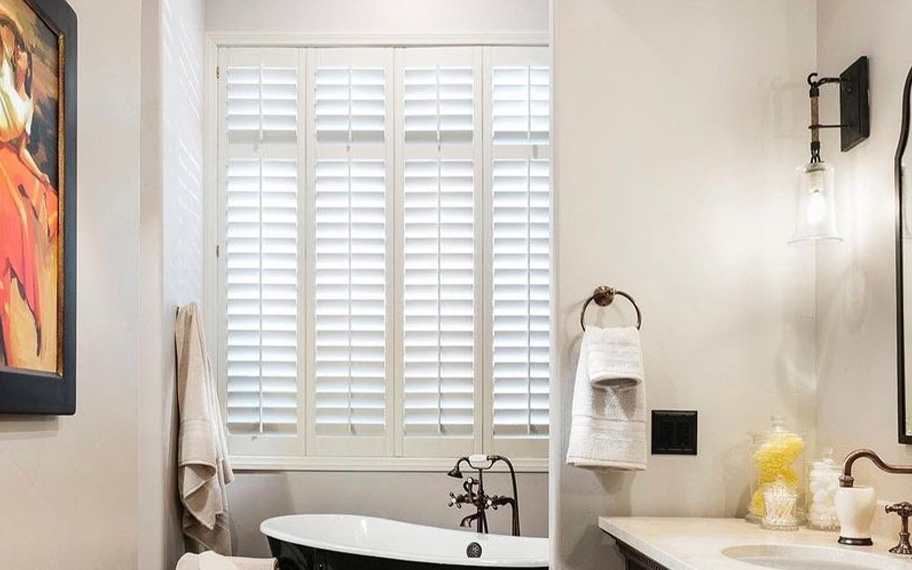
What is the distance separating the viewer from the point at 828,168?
2666 mm

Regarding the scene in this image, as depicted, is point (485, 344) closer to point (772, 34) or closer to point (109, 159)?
point (772, 34)

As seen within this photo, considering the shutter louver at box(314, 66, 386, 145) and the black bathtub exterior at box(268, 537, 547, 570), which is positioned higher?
the shutter louver at box(314, 66, 386, 145)

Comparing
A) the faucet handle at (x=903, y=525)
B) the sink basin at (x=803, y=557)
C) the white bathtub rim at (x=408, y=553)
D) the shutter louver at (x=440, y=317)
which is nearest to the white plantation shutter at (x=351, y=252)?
the shutter louver at (x=440, y=317)

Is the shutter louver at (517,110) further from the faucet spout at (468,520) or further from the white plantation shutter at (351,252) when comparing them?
the faucet spout at (468,520)

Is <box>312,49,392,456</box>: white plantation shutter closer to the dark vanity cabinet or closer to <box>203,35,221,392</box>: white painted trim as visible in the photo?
<box>203,35,221,392</box>: white painted trim

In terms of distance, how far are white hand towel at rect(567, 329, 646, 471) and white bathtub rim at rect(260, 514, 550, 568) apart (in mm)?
857

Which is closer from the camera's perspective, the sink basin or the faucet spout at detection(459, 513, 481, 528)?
the sink basin

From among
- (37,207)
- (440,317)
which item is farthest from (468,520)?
(37,207)

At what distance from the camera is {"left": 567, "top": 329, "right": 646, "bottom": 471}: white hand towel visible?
109 inches

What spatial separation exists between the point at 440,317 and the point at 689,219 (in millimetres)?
1588

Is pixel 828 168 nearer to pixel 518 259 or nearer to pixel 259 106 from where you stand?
pixel 518 259

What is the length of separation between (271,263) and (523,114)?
1.19 m

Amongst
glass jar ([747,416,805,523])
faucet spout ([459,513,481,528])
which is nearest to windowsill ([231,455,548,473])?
faucet spout ([459,513,481,528])

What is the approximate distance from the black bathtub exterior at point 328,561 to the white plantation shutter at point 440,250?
2.39ft
